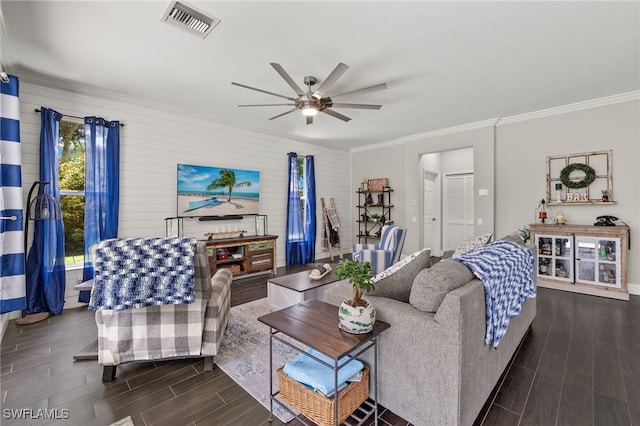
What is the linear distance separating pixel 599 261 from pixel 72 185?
24.0ft

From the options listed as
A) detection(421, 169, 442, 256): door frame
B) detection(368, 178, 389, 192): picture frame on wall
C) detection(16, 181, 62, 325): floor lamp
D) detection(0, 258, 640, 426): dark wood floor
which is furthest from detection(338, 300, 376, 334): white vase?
detection(421, 169, 442, 256): door frame

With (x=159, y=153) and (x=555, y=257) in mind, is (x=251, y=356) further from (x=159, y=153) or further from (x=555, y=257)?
(x=555, y=257)

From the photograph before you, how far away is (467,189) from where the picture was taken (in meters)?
6.68

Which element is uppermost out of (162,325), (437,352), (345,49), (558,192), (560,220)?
(345,49)

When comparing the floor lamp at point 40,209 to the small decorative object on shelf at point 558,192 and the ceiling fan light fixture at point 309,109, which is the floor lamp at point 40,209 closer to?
the ceiling fan light fixture at point 309,109

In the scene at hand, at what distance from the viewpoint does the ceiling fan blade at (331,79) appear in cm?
243

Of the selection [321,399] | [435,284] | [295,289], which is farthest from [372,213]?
[321,399]

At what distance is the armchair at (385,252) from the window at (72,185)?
12.6ft

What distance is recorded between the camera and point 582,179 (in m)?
4.25

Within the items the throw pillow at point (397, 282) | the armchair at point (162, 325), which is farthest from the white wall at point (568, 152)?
the armchair at point (162, 325)

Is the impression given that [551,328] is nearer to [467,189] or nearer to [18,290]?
[467,189]

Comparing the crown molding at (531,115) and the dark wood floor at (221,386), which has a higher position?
the crown molding at (531,115)

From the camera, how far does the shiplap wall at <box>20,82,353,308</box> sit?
3.42 meters

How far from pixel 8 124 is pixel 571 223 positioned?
6.99 m
